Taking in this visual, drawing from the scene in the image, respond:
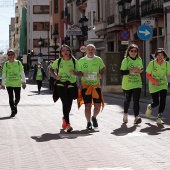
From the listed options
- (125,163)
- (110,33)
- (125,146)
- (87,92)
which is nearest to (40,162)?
(125,163)

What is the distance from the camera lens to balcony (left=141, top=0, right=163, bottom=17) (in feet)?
119

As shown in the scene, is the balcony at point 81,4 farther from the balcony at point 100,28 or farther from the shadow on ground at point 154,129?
the shadow on ground at point 154,129

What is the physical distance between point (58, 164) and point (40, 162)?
0.94 feet

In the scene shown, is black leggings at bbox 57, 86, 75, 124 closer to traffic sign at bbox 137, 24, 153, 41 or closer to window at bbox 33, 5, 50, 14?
traffic sign at bbox 137, 24, 153, 41

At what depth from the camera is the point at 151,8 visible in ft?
123

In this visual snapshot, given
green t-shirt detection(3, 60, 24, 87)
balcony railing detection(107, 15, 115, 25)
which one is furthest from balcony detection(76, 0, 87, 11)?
green t-shirt detection(3, 60, 24, 87)

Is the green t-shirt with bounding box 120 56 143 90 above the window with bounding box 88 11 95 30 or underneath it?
underneath

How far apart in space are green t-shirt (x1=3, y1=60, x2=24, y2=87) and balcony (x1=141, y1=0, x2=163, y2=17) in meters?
21.3

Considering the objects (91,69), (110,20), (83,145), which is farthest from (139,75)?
(110,20)

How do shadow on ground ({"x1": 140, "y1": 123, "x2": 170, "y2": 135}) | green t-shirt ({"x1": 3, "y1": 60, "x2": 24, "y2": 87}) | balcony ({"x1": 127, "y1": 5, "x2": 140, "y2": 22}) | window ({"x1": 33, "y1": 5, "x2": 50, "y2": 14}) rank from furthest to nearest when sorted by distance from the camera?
window ({"x1": 33, "y1": 5, "x2": 50, "y2": 14}), balcony ({"x1": 127, "y1": 5, "x2": 140, "y2": 22}), green t-shirt ({"x1": 3, "y1": 60, "x2": 24, "y2": 87}), shadow on ground ({"x1": 140, "y1": 123, "x2": 170, "y2": 135})

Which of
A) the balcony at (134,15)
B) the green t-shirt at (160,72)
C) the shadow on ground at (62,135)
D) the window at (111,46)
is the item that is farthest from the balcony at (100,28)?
the shadow on ground at (62,135)

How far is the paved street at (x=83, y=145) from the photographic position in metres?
7.89

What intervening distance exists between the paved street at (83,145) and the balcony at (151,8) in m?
22.4

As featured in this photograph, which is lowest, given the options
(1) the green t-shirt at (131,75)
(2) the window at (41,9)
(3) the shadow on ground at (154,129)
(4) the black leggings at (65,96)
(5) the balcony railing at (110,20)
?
(3) the shadow on ground at (154,129)
